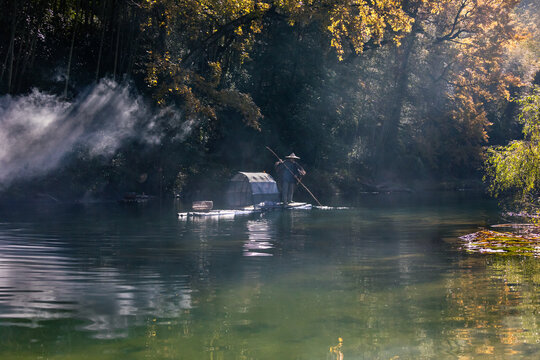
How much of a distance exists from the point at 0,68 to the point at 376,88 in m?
28.2

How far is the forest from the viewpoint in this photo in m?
31.6

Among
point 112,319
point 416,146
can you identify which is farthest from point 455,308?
point 416,146

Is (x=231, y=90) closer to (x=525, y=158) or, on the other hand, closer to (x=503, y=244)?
(x=525, y=158)

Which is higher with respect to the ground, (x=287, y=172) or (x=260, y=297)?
(x=287, y=172)

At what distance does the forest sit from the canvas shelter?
5200 mm

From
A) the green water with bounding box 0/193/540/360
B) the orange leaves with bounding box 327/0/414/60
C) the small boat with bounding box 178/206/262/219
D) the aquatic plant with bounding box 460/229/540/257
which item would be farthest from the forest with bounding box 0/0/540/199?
the small boat with bounding box 178/206/262/219

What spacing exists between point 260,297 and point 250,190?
866 inches

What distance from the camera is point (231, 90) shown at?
3775 centimetres

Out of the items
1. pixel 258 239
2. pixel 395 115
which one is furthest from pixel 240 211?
pixel 395 115

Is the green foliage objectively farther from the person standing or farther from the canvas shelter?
the canvas shelter

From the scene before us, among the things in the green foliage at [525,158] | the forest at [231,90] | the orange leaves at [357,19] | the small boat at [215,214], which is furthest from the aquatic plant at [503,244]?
the orange leaves at [357,19]

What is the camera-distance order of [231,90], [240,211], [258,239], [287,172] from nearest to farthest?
1. [258,239]
2. [240,211]
3. [287,172]
4. [231,90]

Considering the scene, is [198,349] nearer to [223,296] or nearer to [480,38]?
[223,296]

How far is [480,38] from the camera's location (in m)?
49.3
